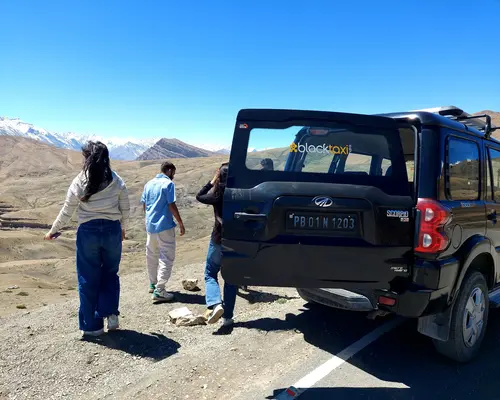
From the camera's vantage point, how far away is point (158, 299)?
5844 mm

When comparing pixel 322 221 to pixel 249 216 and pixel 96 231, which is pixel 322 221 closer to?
pixel 249 216

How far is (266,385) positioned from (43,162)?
272 ft

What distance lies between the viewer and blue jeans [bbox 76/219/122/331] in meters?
4.23

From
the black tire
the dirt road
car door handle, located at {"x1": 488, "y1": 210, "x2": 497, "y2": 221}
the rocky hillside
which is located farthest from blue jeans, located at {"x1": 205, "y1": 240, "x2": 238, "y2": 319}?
the rocky hillside

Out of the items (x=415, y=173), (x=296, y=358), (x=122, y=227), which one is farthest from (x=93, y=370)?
(x=415, y=173)

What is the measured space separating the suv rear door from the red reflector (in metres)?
0.17

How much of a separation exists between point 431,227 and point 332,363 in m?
1.56

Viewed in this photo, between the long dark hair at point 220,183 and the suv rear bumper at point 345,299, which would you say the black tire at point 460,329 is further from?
the long dark hair at point 220,183

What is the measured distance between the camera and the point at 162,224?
575 cm

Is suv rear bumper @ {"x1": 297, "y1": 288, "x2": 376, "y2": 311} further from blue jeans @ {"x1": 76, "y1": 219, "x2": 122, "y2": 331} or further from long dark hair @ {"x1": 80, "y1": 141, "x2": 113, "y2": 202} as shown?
long dark hair @ {"x1": 80, "y1": 141, "x2": 113, "y2": 202}

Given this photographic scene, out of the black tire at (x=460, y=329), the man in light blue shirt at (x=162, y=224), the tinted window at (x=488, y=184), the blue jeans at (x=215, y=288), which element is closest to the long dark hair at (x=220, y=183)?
the blue jeans at (x=215, y=288)

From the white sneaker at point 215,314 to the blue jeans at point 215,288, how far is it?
0.07 metres

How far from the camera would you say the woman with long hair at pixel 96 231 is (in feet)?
13.7

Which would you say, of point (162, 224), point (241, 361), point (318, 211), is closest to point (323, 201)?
point (318, 211)
